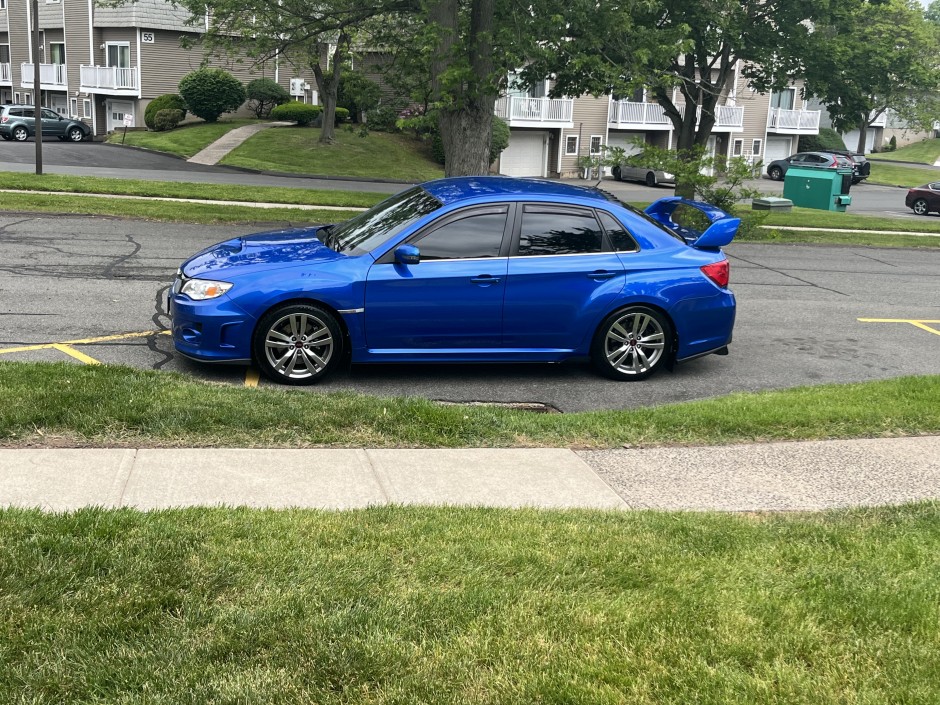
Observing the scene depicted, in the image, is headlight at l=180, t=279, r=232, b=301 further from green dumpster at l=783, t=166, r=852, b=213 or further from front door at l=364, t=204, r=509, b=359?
green dumpster at l=783, t=166, r=852, b=213

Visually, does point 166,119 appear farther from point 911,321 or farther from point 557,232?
point 557,232

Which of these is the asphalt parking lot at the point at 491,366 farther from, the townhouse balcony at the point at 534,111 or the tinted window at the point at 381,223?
the townhouse balcony at the point at 534,111

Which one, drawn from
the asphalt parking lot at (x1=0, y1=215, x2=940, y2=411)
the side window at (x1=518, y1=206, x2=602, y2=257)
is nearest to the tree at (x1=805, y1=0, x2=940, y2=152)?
the asphalt parking lot at (x1=0, y1=215, x2=940, y2=411)

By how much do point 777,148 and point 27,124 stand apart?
40.2 metres

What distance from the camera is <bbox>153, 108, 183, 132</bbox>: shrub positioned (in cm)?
4228

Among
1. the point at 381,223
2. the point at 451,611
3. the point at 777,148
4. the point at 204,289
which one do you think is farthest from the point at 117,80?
the point at 451,611

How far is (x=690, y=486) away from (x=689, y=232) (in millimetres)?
4471

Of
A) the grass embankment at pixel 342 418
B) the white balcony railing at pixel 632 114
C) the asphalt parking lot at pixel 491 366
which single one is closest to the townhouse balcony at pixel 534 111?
the white balcony railing at pixel 632 114

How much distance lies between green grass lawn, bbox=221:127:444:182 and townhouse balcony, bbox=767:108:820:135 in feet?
79.2

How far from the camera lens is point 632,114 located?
49.4 metres

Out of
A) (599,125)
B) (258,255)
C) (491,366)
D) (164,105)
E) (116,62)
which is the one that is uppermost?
(116,62)

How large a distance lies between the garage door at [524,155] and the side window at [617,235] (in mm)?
38099

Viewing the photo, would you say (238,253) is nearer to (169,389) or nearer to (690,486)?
(169,389)

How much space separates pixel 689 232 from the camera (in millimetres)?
9828
